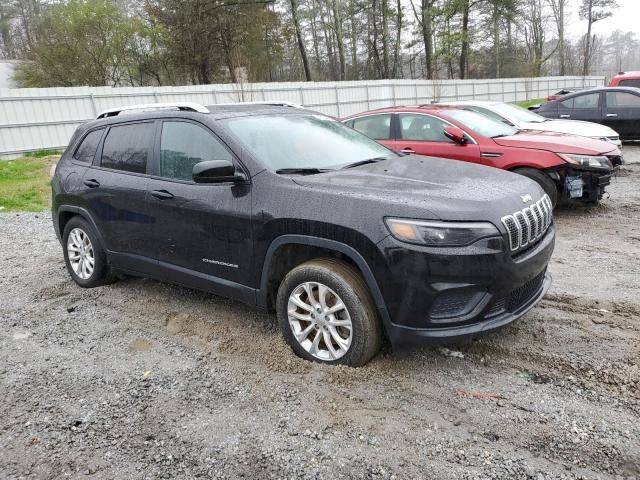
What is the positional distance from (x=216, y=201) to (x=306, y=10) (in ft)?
127

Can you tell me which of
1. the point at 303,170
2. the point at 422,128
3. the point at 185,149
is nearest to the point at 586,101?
the point at 422,128

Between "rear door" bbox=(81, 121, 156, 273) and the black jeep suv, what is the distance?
15 mm

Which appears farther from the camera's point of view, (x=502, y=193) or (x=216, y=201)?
(x=216, y=201)

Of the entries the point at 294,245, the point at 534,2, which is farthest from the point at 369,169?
the point at 534,2

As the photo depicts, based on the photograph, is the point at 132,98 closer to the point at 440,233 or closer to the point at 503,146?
the point at 503,146

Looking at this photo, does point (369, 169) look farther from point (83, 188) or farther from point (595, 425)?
point (83, 188)

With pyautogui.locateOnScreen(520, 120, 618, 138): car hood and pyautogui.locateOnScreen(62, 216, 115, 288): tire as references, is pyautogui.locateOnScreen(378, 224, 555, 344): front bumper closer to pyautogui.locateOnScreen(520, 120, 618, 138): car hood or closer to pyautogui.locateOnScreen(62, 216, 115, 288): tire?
pyautogui.locateOnScreen(62, 216, 115, 288): tire

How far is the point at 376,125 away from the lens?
8.05m

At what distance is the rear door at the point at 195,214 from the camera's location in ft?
11.7

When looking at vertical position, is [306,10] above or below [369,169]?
above

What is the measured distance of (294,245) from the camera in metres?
3.39

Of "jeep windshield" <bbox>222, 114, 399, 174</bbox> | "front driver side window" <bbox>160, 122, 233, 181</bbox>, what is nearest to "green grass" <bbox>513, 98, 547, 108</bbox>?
"jeep windshield" <bbox>222, 114, 399, 174</bbox>

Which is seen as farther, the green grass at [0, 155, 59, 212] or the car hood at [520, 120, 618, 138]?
the green grass at [0, 155, 59, 212]

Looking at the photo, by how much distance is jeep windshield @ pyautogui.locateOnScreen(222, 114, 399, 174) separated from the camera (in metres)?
3.64
